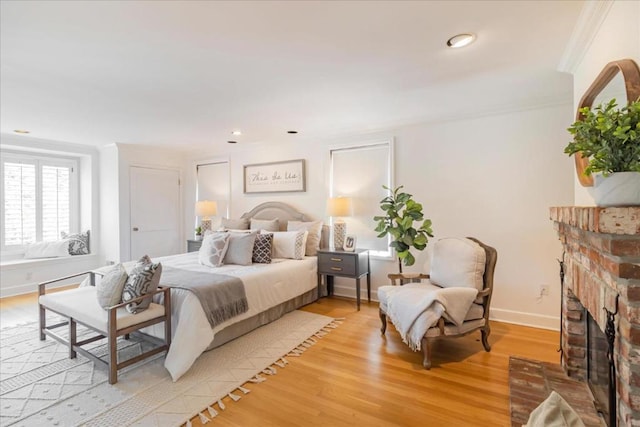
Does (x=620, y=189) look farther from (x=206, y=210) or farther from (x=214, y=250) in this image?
(x=206, y=210)

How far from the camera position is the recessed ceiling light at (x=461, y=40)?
1.99m

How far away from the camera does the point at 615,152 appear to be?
3.84 ft

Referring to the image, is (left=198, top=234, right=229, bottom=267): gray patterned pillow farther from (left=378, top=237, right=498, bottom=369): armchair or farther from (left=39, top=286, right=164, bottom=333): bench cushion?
(left=378, top=237, right=498, bottom=369): armchair

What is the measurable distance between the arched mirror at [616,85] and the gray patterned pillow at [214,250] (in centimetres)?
337

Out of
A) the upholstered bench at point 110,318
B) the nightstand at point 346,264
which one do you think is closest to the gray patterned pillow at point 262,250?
the nightstand at point 346,264

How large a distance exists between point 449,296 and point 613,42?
1.89 m

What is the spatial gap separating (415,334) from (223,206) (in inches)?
169

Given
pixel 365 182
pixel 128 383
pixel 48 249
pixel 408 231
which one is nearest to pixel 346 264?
pixel 408 231

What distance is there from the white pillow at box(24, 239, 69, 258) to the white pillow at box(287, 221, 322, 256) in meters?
3.98

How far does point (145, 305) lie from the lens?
2467mm

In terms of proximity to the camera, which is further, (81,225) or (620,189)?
(81,225)

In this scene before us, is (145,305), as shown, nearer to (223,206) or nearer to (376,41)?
(376,41)

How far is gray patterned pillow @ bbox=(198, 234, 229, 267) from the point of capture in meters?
3.63

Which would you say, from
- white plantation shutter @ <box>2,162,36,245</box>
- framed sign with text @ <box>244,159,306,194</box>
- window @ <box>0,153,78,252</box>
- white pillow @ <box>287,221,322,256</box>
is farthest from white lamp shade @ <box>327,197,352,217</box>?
white plantation shutter @ <box>2,162,36,245</box>
